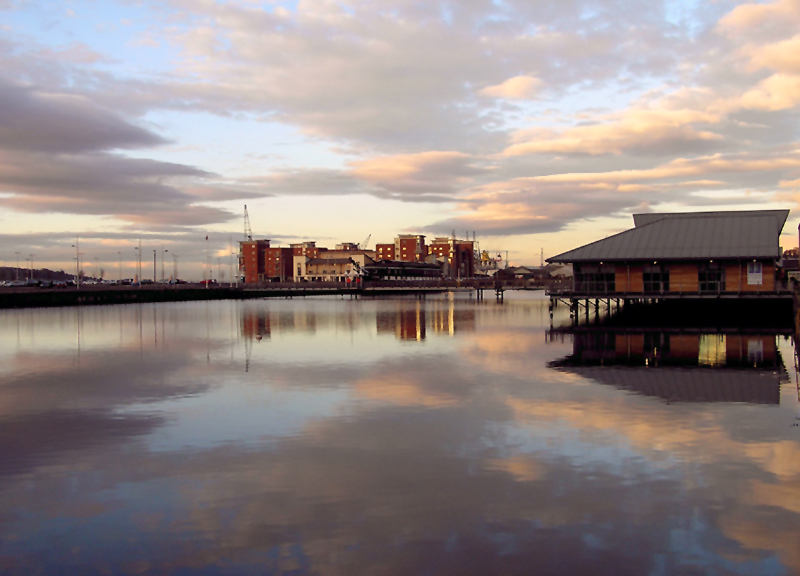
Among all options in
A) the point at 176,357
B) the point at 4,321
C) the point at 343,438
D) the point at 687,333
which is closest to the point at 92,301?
the point at 4,321

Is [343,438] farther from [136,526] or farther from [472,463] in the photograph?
[136,526]

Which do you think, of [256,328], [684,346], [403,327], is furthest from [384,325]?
[684,346]

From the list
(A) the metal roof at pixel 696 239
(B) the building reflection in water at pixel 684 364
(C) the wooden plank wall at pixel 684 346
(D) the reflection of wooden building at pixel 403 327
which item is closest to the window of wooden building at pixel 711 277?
(A) the metal roof at pixel 696 239

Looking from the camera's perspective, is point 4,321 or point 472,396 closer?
point 472,396

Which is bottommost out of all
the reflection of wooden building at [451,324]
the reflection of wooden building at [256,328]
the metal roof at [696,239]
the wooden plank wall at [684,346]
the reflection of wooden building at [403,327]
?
the reflection of wooden building at [451,324]

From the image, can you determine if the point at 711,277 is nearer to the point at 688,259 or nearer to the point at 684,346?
the point at 688,259

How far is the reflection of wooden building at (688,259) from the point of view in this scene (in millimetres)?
58906

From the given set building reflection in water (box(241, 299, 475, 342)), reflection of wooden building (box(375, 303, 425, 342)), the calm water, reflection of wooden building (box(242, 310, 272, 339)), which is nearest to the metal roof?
building reflection in water (box(241, 299, 475, 342))

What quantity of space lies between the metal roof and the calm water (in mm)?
26639

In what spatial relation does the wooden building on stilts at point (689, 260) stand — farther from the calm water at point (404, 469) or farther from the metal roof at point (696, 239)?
the calm water at point (404, 469)

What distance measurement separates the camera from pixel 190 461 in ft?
57.5

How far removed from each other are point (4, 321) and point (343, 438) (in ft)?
224

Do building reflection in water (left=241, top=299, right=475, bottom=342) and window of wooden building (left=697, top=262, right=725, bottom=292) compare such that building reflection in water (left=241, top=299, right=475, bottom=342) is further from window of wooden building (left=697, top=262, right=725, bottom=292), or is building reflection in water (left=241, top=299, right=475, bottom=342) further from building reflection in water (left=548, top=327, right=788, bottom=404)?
window of wooden building (left=697, top=262, right=725, bottom=292)

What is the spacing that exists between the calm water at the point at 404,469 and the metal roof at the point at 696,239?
87.4ft
